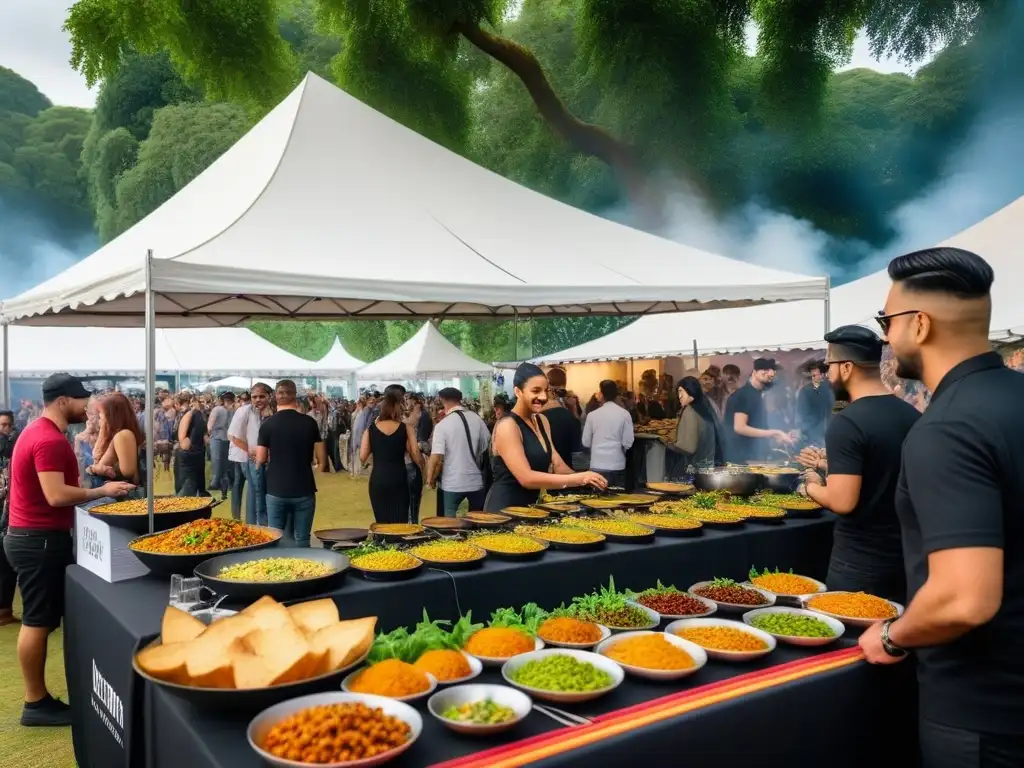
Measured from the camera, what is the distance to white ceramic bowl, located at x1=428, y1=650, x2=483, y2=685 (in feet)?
7.08

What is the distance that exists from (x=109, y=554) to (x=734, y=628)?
252 centimetres

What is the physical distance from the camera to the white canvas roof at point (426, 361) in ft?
54.9

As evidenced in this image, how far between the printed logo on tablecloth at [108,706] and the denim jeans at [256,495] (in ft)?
16.4

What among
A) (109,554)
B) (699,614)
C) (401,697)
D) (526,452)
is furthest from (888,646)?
(109,554)

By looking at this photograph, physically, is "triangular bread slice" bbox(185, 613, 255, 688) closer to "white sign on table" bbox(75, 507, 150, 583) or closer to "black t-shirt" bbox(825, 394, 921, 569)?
"white sign on table" bbox(75, 507, 150, 583)

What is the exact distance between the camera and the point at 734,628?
258 cm

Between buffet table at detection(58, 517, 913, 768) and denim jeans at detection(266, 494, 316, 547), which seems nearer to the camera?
buffet table at detection(58, 517, 913, 768)

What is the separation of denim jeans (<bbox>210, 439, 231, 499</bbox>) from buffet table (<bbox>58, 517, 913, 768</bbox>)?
7621 mm

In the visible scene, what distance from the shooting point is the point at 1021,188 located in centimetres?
1781

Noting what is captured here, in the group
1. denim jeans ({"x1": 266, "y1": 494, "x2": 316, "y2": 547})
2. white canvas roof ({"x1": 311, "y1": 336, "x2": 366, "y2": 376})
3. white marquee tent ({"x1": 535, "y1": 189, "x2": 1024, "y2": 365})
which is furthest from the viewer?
white canvas roof ({"x1": 311, "y1": 336, "x2": 366, "y2": 376})

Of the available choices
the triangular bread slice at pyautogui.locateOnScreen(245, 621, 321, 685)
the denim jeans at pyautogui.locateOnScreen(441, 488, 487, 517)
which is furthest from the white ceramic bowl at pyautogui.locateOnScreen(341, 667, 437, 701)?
the denim jeans at pyautogui.locateOnScreen(441, 488, 487, 517)

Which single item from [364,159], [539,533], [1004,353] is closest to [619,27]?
[1004,353]

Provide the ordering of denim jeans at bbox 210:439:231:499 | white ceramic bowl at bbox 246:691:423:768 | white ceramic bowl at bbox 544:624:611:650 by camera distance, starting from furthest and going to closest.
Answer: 1. denim jeans at bbox 210:439:231:499
2. white ceramic bowl at bbox 544:624:611:650
3. white ceramic bowl at bbox 246:691:423:768

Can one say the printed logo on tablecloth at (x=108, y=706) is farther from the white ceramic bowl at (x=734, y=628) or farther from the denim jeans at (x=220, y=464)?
the denim jeans at (x=220, y=464)
